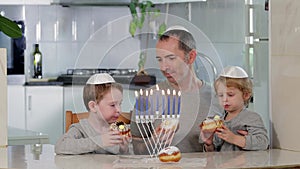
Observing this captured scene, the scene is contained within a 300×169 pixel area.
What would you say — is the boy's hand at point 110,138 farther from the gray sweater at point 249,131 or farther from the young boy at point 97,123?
the gray sweater at point 249,131

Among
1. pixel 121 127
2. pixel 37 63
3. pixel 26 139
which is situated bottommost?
pixel 26 139

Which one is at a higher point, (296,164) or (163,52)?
(163,52)

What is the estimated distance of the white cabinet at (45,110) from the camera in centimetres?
457

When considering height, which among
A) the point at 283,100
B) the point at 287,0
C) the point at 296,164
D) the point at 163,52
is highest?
the point at 287,0

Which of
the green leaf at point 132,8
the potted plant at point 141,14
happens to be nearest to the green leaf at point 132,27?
the potted plant at point 141,14

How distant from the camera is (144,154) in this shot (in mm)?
2330

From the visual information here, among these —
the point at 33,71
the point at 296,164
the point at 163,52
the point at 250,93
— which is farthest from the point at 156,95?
the point at 33,71

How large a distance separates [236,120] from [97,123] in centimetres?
47

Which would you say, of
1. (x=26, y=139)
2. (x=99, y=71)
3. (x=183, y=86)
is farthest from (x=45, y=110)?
(x=183, y=86)

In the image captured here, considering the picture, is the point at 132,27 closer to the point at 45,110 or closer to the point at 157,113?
the point at 45,110

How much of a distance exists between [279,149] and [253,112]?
0.16 meters

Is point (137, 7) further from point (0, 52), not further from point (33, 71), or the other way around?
point (0, 52)

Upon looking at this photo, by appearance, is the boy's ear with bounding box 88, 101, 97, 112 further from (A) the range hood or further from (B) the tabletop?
(A) the range hood

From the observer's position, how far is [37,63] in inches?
194
